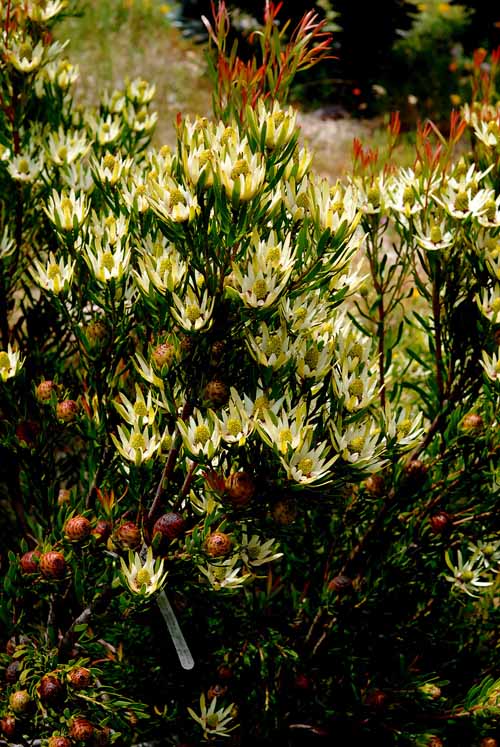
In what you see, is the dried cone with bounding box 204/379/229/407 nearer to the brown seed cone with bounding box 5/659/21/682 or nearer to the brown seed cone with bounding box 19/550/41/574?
the brown seed cone with bounding box 19/550/41/574

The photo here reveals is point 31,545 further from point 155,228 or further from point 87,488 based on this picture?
point 155,228

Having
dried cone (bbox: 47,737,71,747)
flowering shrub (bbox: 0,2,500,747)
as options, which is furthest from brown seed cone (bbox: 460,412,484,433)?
dried cone (bbox: 47,737,71,747)

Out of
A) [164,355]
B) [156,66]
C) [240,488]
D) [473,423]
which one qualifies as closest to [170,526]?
[240,488]

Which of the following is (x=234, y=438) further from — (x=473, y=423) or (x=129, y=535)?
(x=473, y=423)

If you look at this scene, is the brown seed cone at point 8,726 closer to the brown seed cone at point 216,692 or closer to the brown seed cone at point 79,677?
the brown seed cone at point 79,677

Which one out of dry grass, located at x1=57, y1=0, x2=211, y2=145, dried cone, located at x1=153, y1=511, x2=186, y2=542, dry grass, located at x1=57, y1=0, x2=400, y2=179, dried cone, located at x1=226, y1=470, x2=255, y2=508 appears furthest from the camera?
dry grass, located at x1=57, y1=0, x2=211, y2=145

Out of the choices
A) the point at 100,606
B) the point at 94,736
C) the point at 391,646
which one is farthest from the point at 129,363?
the point at 391,646
